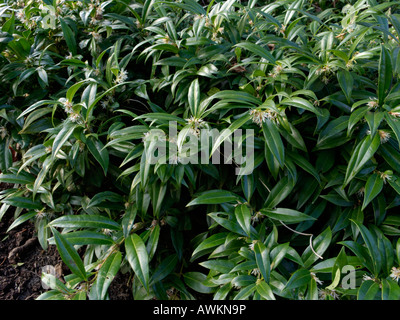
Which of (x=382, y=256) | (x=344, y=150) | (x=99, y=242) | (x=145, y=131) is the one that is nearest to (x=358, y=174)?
(x=344, y=150)

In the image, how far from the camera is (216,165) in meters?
1.40

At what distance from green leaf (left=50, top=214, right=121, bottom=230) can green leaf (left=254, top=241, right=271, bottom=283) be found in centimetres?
48

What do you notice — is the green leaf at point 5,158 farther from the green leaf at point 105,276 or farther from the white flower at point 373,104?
the white flower at point 373,104

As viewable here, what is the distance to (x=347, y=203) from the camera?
1.31 m

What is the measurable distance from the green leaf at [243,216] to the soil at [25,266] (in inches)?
25.3

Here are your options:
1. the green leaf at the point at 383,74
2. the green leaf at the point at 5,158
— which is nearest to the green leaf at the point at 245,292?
the green leaf at the point at 383,74

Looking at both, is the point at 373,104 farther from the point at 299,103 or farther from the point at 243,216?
the point at 243,216

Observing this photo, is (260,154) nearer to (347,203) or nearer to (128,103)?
(347,203)

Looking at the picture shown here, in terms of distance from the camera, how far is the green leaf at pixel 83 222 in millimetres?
1227

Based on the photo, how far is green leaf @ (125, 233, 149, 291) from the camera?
110 cm

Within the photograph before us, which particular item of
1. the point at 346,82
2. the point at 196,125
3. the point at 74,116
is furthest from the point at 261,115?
the point at 74,116

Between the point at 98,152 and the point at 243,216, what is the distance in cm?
56

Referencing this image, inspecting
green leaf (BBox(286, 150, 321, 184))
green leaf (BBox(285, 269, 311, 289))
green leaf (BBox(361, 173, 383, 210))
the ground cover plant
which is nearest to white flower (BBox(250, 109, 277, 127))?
the ground cover plant

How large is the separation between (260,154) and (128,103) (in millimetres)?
655
